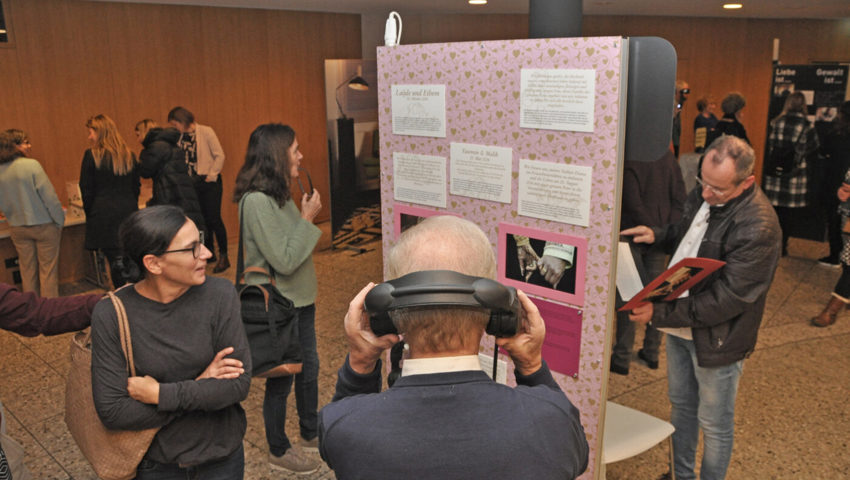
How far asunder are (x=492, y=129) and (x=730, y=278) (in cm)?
117

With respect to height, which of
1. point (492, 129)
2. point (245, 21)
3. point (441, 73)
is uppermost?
point (245, 21)

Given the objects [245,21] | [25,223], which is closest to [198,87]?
[245,21]

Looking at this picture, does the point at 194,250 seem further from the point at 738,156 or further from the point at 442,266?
the point at 738,156

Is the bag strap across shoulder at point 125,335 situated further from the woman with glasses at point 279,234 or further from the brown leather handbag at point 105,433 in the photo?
the woman with glasses at point 279,234

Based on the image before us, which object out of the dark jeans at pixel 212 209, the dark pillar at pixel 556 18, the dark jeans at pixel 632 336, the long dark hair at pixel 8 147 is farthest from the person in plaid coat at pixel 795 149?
the long dark hair at pixel 8 147

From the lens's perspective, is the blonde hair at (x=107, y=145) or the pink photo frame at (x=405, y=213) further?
the blonde hair at (x=107, y=145)

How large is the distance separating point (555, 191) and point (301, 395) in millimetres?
2046

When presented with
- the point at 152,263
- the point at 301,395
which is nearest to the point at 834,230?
the point at 301,395

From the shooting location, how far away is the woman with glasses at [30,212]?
558 centimetres

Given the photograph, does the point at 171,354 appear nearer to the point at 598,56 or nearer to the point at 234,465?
the point at 234,465

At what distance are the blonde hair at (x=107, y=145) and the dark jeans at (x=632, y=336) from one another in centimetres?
421

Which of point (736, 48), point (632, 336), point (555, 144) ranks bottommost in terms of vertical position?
point (632, 336)

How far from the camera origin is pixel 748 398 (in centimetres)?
423

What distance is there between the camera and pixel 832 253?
691 cm
